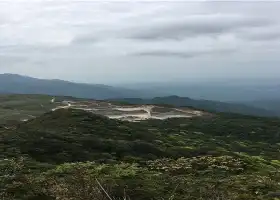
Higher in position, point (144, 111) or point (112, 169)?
point (112, 169)

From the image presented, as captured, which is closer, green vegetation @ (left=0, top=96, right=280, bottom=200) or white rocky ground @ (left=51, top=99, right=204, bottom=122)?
green vegetation @ (left=0, top=96, right=280, bottom=200)

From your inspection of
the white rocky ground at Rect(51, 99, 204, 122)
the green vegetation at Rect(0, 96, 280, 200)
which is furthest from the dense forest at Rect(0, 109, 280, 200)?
the white rocky ground at Rect(51, 99, 204, 122)

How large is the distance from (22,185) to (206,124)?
407ft

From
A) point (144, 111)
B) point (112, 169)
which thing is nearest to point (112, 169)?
point (112, 169)

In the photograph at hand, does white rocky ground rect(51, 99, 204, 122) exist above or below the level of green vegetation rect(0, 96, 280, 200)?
below

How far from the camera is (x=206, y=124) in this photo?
143 meters

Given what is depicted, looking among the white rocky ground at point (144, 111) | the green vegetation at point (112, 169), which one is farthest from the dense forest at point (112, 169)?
the white rocky ground at point (144, 111)

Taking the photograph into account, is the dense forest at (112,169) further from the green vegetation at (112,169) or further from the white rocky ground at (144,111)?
the white rocky ground at (144,111)

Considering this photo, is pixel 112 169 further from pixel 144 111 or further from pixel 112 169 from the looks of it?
pixel 144 111

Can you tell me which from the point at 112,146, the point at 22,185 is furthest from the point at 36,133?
the point at 22,185

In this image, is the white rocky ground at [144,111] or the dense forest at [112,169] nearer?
the dense forest at [112,169]

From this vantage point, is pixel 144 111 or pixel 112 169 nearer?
pixel 112 169

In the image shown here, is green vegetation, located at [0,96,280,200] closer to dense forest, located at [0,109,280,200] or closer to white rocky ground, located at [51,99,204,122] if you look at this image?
dense forest, located at [0,109,280,200]

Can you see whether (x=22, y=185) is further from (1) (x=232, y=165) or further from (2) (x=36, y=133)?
(2) (x=36, y=133)
